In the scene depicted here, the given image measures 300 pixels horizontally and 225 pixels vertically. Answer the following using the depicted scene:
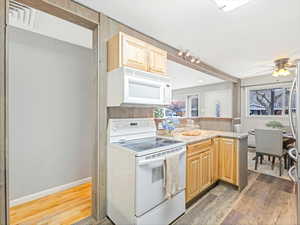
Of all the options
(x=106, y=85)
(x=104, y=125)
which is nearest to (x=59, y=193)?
(x=104, y=125)

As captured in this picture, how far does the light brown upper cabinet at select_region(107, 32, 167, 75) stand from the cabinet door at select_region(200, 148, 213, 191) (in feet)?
4.59

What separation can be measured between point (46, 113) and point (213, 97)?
6.14 meters

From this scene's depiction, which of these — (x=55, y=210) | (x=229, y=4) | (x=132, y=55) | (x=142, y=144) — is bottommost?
(x=55, y=210)

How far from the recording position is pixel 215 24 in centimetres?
203

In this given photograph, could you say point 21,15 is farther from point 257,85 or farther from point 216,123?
point 257,85

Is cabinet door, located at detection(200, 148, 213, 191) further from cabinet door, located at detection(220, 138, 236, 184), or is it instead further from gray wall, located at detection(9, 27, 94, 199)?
gray wall, located at detection(9, 27, 94, 199)

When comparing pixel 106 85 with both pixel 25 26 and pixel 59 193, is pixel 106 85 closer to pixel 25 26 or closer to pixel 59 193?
pixel 25 26

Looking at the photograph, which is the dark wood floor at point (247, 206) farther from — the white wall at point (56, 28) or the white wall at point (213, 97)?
the white wall at point (213, 97)

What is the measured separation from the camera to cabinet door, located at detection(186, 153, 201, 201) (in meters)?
1.98

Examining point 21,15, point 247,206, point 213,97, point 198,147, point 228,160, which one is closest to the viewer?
point 21,15

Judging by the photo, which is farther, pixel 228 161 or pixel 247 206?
pixel 228 161

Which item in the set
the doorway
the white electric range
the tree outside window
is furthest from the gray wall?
the tree outside window

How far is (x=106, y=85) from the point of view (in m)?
1.83

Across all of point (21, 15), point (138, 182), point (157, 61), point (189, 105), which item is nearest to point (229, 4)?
point (157, 61)
